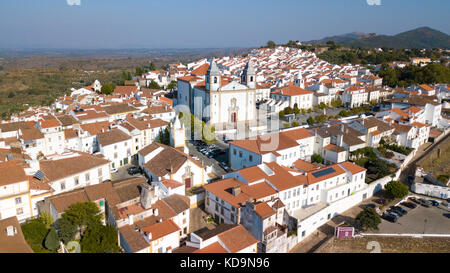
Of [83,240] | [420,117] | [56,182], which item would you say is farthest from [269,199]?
[420,117]

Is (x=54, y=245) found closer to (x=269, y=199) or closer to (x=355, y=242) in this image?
(x=269, y=199)

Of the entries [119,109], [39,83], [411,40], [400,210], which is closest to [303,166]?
[400,210]

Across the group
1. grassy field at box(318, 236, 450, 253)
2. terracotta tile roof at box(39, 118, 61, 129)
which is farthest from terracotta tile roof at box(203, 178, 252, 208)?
terracotta tile roof at box(39, 118, 61, 129)

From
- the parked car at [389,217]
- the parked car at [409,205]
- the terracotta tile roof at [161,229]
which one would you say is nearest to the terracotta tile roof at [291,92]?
the parked car at [409,205]

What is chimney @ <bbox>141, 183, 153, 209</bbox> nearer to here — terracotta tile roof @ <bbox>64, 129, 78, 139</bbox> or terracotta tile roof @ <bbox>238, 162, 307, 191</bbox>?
terracotta tile roof @ <bbox>238, 162, 307, 191</bbox>

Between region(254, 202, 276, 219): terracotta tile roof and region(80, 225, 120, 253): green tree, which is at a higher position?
region(254, 202, 276, 219): terracotta tile roof

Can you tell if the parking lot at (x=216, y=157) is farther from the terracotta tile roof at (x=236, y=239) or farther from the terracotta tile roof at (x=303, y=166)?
the terracotta tile roof at (x=236, y=239)

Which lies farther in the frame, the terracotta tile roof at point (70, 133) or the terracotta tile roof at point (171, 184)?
the terracotta tile roof at point (70, 133)
